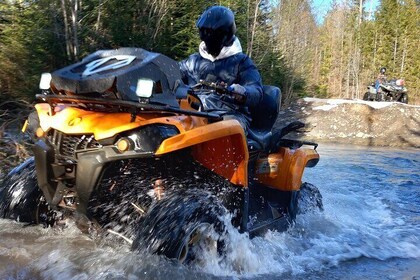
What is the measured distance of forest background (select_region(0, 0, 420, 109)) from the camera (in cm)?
852

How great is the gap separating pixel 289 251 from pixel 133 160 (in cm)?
159

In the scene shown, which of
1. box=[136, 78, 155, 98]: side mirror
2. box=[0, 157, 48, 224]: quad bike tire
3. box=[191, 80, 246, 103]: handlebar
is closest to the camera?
box=[136, 78, 155, 98]: side mirror

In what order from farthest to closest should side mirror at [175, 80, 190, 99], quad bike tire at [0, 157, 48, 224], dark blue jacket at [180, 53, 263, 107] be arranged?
dark blue jacket at [180, 53, 263, 107] → quad bike tire at [0, 157, 48, 224] → side mirror at [175, 80, 190, 99]

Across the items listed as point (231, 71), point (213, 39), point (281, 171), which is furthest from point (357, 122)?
point (213, 39)

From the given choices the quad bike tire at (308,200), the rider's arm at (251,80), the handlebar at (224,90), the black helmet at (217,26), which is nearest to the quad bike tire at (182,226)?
the handlebar at (224,90)

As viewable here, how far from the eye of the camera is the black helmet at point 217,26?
3.80 meters

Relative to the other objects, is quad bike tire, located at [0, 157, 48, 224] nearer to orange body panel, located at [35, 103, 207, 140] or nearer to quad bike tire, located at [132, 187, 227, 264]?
orange body panel, located at [35, 103, 207, 140]

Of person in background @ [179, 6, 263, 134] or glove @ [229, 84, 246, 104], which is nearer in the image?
glove @ [229, 84, 246, 104]

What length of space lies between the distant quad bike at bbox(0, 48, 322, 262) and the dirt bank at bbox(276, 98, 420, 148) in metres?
10.8

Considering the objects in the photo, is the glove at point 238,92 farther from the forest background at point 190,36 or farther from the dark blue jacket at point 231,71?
the forest background at point 190,36

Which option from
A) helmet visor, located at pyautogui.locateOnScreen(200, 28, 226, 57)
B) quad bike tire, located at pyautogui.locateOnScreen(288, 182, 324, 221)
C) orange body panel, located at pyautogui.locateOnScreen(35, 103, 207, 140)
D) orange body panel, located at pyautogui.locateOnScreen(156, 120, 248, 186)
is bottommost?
quad bike tire, located at pyautogui.locateOnScreen(288, 182, 324, 221)

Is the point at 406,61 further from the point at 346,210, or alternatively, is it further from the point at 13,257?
the point at 13,257

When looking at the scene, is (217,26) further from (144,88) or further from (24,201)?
(24,201)

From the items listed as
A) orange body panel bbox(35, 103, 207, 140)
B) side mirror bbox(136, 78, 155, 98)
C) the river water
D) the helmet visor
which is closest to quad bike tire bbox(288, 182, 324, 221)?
the river water
